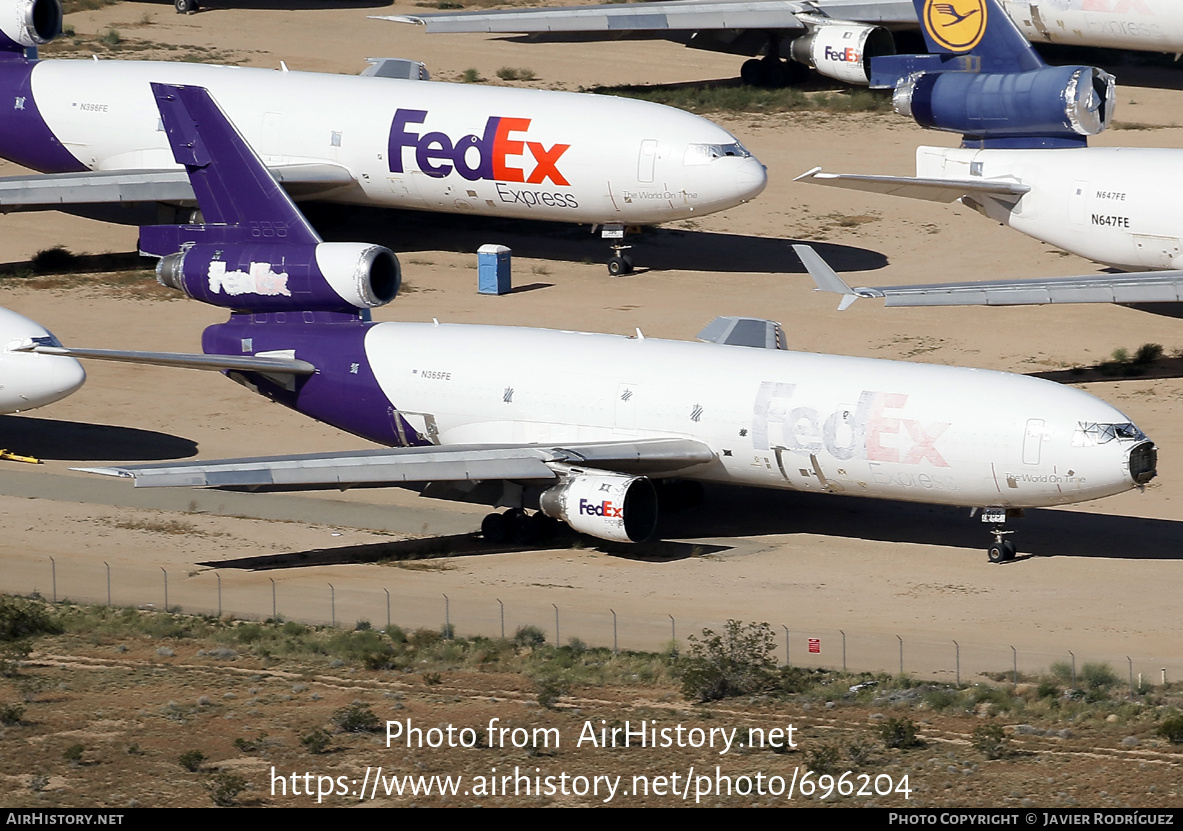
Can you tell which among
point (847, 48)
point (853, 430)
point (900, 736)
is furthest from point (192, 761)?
point (847, 48)

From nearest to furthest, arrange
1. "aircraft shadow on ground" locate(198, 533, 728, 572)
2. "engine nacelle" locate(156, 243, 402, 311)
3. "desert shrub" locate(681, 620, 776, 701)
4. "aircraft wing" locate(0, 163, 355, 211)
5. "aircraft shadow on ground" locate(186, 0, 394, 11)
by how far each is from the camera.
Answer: "desert shrub" locate(681, 620, 776, 701) < "aircraft shadow on ground" locate(198, 533, 728, 572) < "engine nacelle" locate(156, 243, 402, 311) < "aircraft wing" locate(0, 163, 355, 211) < "aircraft shadow on ground" locate(186, 0, 394, 11)

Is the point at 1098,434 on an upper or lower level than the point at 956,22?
lower

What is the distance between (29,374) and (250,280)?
18.7 feet

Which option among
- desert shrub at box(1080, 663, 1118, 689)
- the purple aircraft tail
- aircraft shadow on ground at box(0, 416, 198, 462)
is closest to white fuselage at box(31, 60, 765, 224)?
the purple aircraft tail

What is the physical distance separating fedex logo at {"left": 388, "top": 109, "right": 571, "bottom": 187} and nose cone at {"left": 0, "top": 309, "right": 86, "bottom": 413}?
701 inches

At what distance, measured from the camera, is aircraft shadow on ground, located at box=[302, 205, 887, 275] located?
6369 centimetres

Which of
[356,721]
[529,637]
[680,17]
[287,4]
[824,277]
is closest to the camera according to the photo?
[356,721]

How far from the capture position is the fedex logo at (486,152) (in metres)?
60.2

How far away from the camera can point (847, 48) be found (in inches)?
3076

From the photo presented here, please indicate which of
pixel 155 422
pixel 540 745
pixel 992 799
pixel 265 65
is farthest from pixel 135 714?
pixel 265 65

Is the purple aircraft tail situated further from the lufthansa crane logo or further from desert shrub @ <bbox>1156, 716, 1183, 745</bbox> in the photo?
desert shrub @ <bbox>1156, 716, 1183, 745</bbox>

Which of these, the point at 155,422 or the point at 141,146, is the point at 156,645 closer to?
the point at 155,422

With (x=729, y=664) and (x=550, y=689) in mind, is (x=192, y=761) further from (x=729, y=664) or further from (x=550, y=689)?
(x=729, y=664)

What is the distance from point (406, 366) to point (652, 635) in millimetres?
10874
